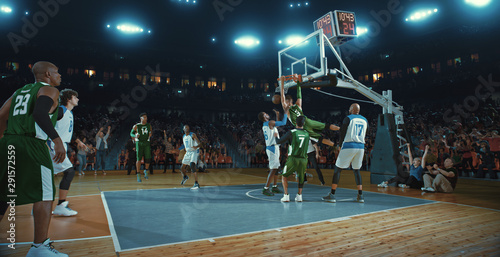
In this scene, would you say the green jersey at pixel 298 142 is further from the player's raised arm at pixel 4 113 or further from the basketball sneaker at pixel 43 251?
the player's raised arm at pixel 4 113

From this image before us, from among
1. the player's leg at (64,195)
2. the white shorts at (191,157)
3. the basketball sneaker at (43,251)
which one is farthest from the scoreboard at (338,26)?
the basketball sneaker at (43,251)

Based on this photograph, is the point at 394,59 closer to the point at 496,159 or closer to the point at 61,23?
the point at 496,159

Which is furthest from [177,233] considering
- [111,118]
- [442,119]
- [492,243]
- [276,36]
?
[276,36]

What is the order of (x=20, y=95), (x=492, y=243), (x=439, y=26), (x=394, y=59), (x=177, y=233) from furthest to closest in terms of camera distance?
(x=394, y=59)
(x=439, y=26)
(x=177, y=233)
(x=492, y=243)
(x=20, y=95)

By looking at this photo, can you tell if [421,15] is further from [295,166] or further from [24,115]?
[24,115]

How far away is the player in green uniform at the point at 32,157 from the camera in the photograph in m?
2.65

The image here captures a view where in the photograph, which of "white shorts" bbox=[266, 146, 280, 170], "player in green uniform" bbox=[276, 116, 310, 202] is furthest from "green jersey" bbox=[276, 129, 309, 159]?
"white shorts" bbox=[266, 146, 280, 170]

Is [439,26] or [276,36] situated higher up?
[276,36]

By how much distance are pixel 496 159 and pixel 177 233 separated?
533 inches

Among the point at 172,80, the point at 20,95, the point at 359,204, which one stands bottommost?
the point at 359,204

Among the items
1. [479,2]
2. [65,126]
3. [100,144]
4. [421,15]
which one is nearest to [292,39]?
[421,15]

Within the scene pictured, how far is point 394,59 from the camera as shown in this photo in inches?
1238

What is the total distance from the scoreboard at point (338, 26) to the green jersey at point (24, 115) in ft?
34.1

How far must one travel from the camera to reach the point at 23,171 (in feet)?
8.79
